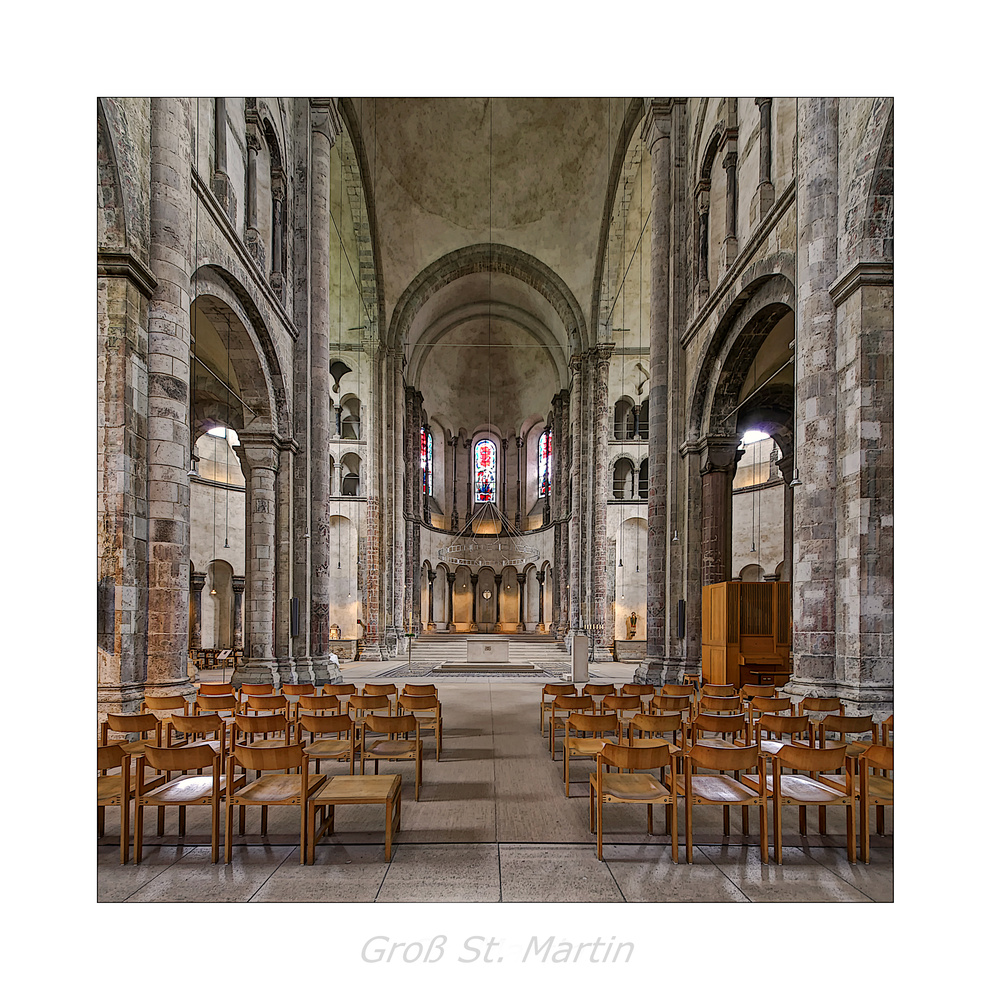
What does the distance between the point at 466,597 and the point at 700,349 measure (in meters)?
26.3

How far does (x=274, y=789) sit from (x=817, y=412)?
22.9 ft

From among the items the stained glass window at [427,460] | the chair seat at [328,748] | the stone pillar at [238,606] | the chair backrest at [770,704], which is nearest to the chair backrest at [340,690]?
the chair seat at [328,748]

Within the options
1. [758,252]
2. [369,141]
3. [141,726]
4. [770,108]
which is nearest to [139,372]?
[141,726]

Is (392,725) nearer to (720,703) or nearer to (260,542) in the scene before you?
(720,703)

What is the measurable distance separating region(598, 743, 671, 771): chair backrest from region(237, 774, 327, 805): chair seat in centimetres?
193

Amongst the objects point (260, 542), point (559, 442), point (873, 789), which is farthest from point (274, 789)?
point (559, 442)

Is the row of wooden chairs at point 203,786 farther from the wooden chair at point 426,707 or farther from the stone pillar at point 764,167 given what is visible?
the stone pillar at point 764,167

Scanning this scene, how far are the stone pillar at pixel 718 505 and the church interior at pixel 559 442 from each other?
0.06 metres

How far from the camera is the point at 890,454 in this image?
24.2ft

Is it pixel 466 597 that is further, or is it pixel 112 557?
pixel 466 597

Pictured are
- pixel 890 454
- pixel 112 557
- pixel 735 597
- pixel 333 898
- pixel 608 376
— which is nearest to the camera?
pixel 333 898

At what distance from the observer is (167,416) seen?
7488 millimetres

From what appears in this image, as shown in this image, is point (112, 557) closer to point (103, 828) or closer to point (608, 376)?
point (103, 828)

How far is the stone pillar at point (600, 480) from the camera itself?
23141mm
